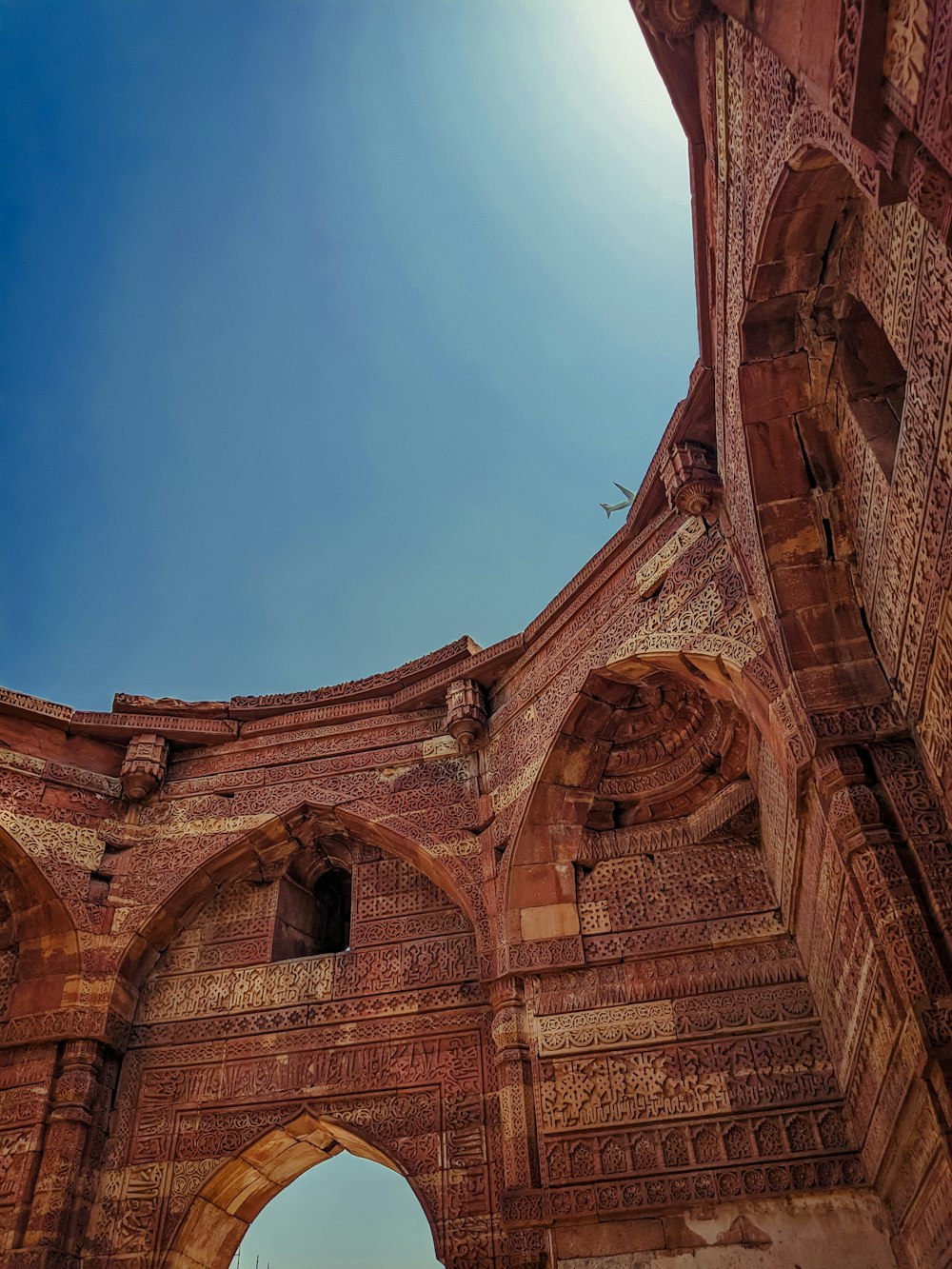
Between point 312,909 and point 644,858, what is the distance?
3190mm

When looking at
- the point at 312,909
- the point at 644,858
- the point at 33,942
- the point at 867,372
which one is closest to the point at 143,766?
the point at 33,942

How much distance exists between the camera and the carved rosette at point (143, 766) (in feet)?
26.9

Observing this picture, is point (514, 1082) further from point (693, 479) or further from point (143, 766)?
point (143, 766)

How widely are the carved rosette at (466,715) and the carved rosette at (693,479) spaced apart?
8.14 ft

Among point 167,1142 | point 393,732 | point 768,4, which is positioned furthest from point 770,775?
point 167,1142

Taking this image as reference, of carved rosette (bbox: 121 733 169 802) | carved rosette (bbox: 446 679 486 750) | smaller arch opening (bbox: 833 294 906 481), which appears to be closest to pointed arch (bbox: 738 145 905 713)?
smaller arch opening (bbox: 833 294 906 481)

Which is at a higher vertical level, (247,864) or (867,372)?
(247,864)

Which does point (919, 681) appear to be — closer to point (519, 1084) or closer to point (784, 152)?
point (784, 152)

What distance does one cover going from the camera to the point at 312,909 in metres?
8.30

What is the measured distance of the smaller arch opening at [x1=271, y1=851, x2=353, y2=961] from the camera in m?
7.86

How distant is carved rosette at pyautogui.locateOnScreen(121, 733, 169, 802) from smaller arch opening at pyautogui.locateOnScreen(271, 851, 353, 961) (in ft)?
4.74

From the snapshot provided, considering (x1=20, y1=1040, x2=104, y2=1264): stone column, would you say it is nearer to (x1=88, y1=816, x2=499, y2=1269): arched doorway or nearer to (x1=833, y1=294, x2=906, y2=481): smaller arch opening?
(x1=88, y1=816, x2=499, y2=1269): arched doorway

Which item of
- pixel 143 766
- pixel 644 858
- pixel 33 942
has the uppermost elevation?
pixel 143 766

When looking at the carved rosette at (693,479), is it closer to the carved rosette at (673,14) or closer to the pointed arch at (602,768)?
the pointed arch at (602,768)
